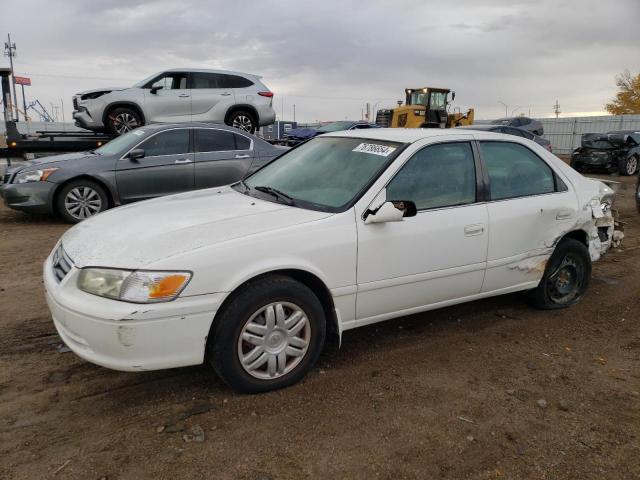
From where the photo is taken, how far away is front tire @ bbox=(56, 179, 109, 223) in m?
7.76

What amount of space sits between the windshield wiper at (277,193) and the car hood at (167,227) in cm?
8

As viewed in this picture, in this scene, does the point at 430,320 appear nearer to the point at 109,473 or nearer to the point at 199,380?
the point at 199,380

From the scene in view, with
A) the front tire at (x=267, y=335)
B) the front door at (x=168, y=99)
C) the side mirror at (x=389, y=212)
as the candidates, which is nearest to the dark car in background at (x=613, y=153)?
the front door at (x=168, y=99)

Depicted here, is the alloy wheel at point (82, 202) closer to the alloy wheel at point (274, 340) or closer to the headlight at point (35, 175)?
the headlight at point (35, 175)

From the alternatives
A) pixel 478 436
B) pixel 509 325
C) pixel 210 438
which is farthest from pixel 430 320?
pixel 210 438

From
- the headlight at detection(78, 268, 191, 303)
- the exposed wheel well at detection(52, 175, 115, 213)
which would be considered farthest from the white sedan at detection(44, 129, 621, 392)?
the exposed wheel well at detection(52, 175, 115, 213)

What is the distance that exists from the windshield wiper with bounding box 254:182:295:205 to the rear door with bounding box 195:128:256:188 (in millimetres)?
4559

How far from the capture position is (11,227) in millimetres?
7824

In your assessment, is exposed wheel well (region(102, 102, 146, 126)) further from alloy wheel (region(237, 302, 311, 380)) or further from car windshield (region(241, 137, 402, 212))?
alloy wheel (region(237, 302, 311, 380))

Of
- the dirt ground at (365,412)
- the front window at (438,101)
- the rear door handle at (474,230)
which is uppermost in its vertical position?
the front window at (438,101)

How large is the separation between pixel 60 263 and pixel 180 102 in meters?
8.38

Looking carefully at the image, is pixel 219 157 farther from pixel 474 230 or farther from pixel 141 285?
pixel 141 285

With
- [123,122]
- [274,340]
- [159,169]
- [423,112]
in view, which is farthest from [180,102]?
[423,112]

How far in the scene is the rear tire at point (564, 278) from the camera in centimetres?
442
